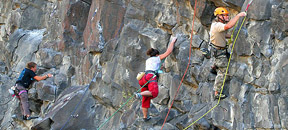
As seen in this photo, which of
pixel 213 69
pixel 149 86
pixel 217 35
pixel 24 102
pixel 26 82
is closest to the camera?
pixel 217 35

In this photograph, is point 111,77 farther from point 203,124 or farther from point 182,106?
point 203,124

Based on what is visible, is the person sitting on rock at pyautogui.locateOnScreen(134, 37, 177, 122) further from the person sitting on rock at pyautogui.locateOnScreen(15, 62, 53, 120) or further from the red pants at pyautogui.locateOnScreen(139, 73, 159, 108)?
the person sitting on rock at pyautogui.locateOnScreen(15, 62, 53, 120)

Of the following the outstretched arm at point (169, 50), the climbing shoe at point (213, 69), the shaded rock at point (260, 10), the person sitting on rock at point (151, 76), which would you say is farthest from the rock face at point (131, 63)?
the person sitting on rock at point (151, 76)

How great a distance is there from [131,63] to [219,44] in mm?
4189

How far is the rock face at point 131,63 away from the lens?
917 centimetres

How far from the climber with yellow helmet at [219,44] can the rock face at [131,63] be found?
0.22m

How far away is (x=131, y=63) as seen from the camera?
13555 mm

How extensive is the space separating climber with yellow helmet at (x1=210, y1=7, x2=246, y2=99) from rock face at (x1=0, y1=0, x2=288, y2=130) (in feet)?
0.73

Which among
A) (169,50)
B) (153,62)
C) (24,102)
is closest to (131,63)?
(153,62)

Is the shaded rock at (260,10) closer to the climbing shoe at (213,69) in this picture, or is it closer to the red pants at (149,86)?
the climbing shoe at (213,69)

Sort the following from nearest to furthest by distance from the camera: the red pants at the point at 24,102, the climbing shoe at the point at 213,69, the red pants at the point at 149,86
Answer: the climbing shoe at the point at 213,69, the red pants at the point at 149,86, the red pants at the point at 24,102

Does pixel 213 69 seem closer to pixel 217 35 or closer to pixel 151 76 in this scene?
pixel 217 35

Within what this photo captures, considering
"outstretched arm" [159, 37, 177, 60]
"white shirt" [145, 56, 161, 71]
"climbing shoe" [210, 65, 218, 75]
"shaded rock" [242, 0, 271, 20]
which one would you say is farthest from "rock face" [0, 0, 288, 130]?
"white shirt" [145, 56, 161, 71]

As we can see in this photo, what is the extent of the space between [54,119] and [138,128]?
394 cm
